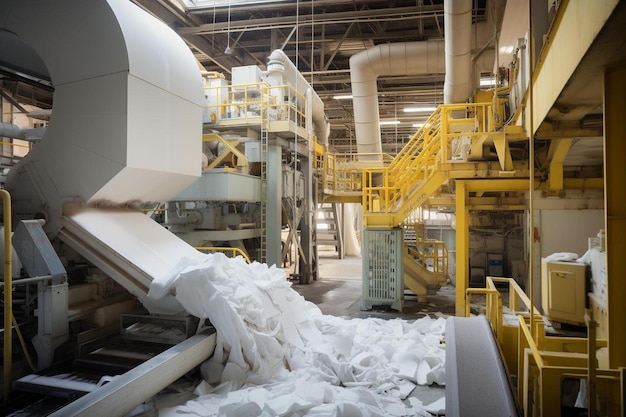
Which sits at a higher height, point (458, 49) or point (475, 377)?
point (458, 49)

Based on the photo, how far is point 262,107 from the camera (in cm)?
1145

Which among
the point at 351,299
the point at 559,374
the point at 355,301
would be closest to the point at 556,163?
the point at 559,374

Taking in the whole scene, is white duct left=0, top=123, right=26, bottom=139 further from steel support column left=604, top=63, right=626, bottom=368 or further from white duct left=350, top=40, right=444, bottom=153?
white duct left=350, top=40, right=444, bottom=153

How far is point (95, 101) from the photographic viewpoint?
17.9ft

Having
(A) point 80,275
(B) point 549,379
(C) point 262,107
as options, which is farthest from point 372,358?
(C) point 262,107

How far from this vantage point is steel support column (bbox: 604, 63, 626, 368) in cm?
277

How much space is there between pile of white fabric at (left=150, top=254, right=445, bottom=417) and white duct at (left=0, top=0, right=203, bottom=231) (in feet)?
5.57

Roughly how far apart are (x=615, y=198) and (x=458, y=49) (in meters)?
7.23

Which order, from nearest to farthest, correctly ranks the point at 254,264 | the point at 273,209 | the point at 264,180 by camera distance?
the point at 254,264 < the point at 273,209 < the point at 264,180

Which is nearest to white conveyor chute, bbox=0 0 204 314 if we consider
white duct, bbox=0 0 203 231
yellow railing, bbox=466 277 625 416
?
white duct, bbox=0 0 203 231

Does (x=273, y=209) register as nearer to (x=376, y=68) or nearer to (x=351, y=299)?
(x=351, y=299)

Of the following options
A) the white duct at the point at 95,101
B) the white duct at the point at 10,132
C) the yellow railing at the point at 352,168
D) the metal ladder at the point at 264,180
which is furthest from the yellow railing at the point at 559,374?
the yellow railing at the point at 352,168

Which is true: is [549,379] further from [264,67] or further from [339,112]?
[339,112]

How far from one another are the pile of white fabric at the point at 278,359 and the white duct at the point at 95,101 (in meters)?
1.70
